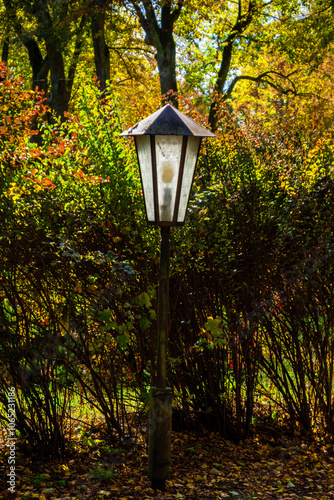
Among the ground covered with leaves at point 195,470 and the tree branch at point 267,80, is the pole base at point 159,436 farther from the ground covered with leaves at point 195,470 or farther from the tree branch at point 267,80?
the tree branch at point 267,80

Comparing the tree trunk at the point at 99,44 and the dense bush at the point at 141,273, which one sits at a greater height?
the tree trunk at the point at 99,44

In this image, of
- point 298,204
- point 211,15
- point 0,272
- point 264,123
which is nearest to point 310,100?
point 211,15

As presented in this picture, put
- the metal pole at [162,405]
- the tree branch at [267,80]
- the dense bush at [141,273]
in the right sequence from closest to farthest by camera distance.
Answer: the metal pole at [162,405], the dense bush at [141,273], the tree branch at [267,80]

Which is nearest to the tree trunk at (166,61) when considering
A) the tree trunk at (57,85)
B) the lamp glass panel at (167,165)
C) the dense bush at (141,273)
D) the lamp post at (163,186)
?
the tree trunk at (57,85)

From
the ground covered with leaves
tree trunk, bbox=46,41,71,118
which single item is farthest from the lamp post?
tree trunk, bbox=46,41,71,118

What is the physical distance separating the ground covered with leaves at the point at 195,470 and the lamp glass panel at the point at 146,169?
6.25 ft

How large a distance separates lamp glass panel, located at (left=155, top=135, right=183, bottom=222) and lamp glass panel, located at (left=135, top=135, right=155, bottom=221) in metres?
0.06

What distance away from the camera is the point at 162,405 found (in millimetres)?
3727

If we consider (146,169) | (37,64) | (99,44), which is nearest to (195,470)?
(146,169)

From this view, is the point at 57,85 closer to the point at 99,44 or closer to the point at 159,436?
the point at 99,44

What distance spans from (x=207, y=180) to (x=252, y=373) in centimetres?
188

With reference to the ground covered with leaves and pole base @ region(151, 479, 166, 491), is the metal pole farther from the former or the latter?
the ground covered with leaves

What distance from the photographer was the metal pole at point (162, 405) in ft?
12.1

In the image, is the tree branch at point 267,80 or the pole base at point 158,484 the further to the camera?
the tree branch at point 267,80
